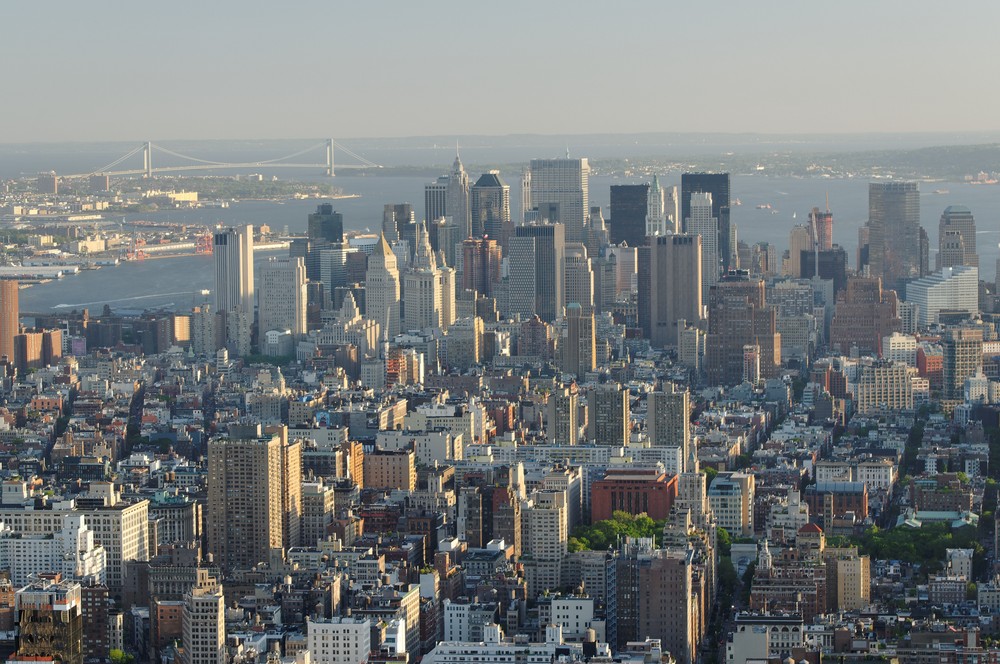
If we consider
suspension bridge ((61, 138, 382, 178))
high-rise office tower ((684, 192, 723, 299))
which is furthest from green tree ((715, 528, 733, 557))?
suspension bridge ((61, 138, 382, 178))

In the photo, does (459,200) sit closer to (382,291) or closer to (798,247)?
(798,247)

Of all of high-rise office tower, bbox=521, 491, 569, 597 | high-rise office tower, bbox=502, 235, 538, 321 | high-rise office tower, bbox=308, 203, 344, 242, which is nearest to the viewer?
high-rise office tower, bbox=521, 491, 569, 597

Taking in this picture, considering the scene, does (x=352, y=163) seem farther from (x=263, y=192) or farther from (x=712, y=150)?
(x=263, y=192)

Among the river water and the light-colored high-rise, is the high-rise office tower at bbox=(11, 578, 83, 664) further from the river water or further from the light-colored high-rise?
the river water

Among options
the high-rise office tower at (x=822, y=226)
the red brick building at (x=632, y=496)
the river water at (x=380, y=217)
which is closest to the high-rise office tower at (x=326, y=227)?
the river water at (x=380, y=217)

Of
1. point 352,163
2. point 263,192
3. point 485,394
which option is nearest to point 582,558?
point 485,394

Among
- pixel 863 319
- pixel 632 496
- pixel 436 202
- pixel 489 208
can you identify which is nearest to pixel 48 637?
pixel 632 496
